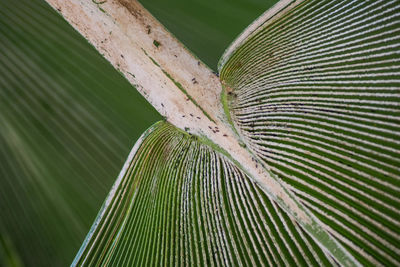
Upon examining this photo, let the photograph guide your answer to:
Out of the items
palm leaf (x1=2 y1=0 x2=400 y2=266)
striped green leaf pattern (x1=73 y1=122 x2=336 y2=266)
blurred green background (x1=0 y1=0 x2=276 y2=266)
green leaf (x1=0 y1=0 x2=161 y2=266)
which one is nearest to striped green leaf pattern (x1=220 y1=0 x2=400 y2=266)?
palm leaf (x1=2 y1=0 x2=400 y2=266)

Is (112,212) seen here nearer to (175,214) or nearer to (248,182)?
(175,214)

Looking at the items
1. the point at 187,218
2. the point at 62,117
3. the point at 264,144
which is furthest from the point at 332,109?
the point at 62,117

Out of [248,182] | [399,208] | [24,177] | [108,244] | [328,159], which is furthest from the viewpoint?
[24,177]

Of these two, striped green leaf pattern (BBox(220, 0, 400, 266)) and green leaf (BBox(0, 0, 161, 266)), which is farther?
green leaf (BBox(0, 0, 161, 266))

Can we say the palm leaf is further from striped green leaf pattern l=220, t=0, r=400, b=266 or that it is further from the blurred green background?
the blurred green background

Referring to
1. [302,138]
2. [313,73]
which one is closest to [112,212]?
[302,138]

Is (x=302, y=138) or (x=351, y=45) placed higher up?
(x=351, y=45)
